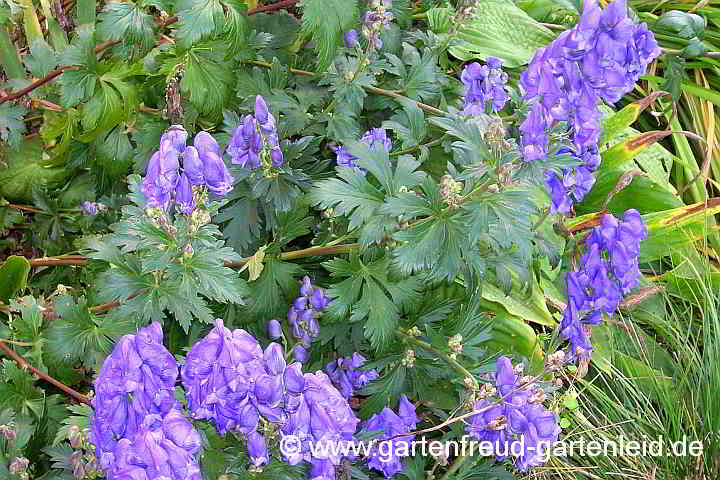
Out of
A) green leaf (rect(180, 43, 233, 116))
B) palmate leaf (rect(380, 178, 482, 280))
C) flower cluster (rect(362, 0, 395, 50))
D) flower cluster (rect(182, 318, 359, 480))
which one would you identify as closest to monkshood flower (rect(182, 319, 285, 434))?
flower cluster (rect(182, 318, 359, 480))

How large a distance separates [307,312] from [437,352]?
1.11 feet

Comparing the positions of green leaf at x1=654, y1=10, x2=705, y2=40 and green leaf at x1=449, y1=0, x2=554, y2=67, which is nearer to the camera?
green leaf at x1=654, y1=10, x2=705, y2=40

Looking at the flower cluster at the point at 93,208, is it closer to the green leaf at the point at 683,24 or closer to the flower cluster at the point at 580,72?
the flower cluster at the point at 580,72

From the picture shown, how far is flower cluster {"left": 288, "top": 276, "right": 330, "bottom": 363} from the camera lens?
1.78 metres

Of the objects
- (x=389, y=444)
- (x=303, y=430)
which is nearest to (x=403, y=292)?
(x=389, y=444)

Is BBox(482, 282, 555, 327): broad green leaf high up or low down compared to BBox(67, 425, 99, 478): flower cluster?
down

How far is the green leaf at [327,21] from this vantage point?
5.48 feet

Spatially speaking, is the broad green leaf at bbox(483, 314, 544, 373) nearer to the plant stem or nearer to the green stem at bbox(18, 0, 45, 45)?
the plant stem

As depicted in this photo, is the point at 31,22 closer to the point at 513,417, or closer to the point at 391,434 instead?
the point at 391,434

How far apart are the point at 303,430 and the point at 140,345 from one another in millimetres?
293

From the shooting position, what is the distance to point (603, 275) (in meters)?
1.85

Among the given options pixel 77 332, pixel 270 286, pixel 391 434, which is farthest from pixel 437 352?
pixel 77 332

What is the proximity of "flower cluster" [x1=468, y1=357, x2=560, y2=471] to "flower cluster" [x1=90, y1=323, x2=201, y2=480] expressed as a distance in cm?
70

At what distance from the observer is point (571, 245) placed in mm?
2174
